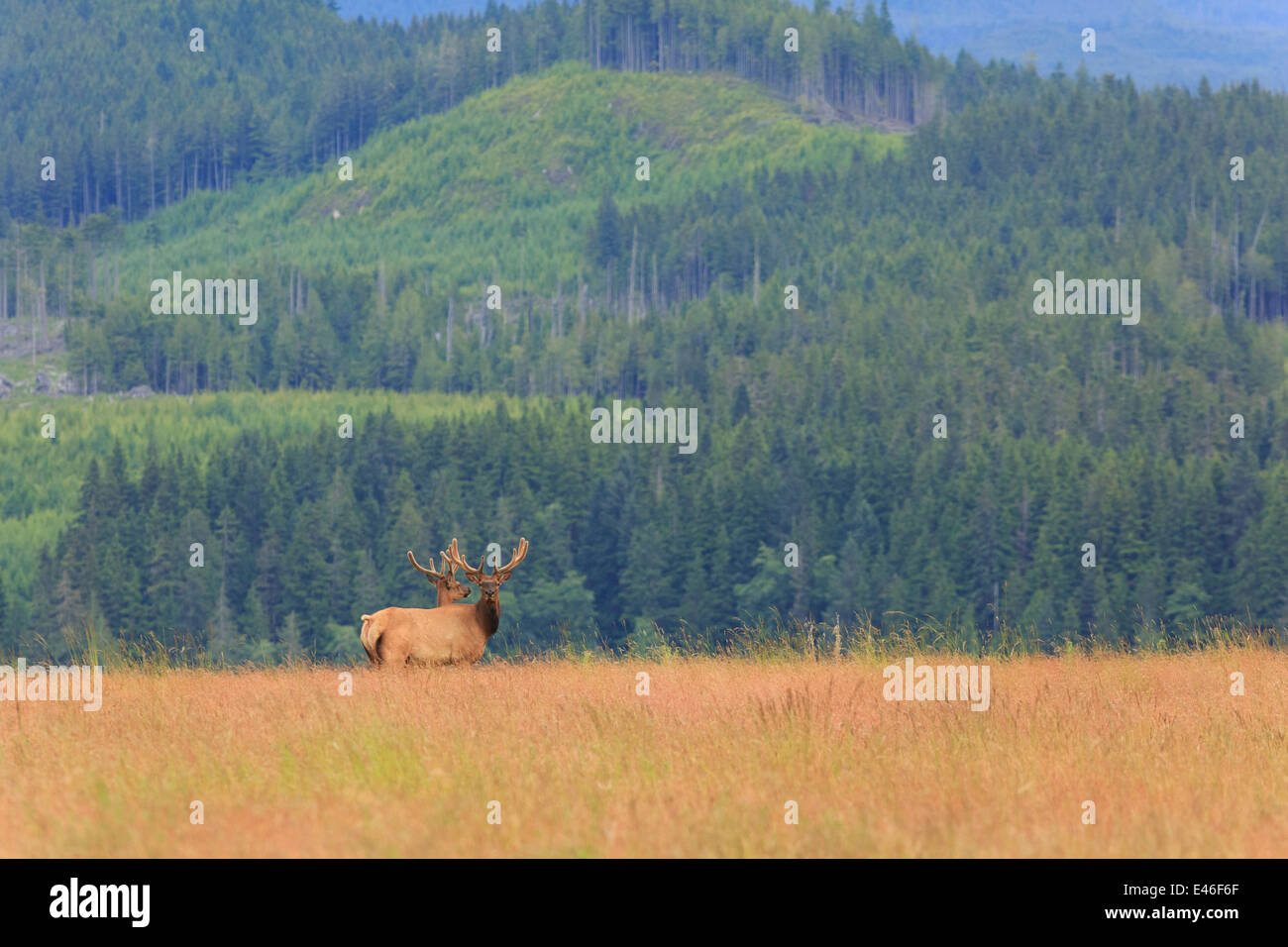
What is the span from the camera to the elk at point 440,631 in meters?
17.3

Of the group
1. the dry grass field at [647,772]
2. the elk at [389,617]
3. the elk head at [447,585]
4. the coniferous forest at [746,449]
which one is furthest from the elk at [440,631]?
the coniferous forest at [746,449]

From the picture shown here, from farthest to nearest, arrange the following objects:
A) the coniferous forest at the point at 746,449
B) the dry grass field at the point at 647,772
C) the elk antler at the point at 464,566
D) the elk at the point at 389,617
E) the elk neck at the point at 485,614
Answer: the coniferous forest at the point at 746,449
the elk neck at the point at 485,614
the elk antler at the point at 464,566
the elk at the point at 389,617
the dry grass field at the point at 647,772

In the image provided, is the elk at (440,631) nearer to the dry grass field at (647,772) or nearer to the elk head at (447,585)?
the elk head at (447,585)

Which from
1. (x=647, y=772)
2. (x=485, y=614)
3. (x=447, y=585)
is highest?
(x=447, y=585)

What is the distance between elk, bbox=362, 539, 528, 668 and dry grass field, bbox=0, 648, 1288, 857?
212 cm

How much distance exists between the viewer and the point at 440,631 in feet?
→ 57.7

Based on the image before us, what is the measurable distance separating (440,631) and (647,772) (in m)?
7.00

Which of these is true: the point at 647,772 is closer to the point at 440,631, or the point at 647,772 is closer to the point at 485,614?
the point at 440,631

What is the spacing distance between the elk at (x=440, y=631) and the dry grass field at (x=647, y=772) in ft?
6.97

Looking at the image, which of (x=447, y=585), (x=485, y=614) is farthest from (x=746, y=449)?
(x=485, y=614)

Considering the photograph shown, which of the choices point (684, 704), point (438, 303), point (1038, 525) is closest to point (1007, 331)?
point (1038, 525)
